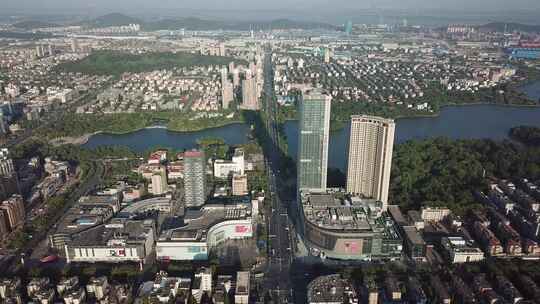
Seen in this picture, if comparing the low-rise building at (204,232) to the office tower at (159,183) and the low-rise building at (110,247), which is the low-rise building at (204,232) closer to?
the low-rise building at (110,247)

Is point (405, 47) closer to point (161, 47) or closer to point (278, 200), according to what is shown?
point (161, 47)

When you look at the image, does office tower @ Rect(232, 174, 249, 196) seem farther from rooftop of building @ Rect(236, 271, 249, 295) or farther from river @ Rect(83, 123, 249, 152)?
→ river @ Rect(83, 123, 249, 152)

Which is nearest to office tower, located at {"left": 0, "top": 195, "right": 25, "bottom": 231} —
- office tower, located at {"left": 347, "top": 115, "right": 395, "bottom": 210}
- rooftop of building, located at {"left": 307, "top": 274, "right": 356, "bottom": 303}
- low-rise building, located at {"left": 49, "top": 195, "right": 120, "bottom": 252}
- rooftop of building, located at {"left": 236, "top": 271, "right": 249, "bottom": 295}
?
low-rise building, located at {"left": 49, "top": 195, "right": 120, "bottom": 252}

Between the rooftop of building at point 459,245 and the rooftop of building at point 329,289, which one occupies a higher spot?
the rooftop of building at point 459,245

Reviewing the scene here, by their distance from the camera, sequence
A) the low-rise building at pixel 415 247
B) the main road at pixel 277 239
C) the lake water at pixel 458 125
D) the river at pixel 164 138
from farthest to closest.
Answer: the lake water at pixel 458 125 → the river at pixel 164 138 → the low-rise building at pixel 415 247 → the main road at pixel 277 239

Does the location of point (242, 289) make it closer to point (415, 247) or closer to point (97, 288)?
point (97, 288)

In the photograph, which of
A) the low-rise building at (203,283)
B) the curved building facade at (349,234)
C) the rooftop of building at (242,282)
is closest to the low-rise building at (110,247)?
the low-rise building at (203,283)
